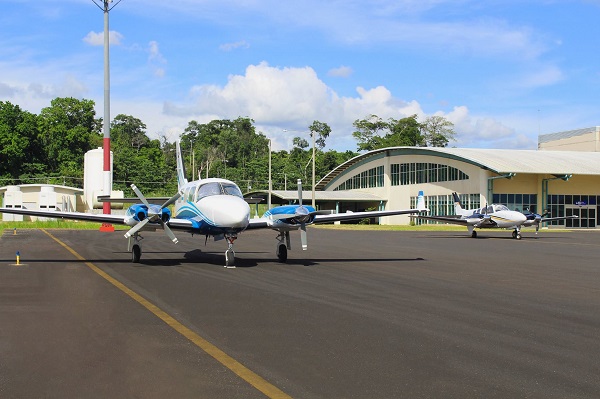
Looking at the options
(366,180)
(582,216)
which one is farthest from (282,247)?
(366,180)

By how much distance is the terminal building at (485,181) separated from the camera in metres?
68.4

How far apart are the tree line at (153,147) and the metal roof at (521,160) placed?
3445cm

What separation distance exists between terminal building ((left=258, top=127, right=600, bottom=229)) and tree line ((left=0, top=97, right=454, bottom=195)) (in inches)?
985

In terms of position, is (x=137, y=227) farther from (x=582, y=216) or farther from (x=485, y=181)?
(x=582, y=216)

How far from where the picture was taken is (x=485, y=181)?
223 ft

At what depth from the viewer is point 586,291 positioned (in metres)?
14.7

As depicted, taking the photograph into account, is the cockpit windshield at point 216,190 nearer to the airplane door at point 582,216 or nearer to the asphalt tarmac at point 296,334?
the asphalt tarmac at point 296,334

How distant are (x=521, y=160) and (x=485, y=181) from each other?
6.81 m

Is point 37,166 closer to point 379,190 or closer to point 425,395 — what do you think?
point 379,190

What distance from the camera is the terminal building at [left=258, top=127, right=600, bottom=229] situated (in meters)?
68.4

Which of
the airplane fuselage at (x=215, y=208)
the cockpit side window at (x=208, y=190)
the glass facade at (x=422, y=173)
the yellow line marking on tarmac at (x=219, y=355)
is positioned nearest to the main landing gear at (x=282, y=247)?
the airplane fuselage at (x=215, y=208)

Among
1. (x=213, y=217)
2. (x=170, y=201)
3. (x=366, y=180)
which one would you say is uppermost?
(x=366, y=180)

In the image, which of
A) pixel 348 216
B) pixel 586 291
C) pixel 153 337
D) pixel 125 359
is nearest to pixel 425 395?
pixel 125 359

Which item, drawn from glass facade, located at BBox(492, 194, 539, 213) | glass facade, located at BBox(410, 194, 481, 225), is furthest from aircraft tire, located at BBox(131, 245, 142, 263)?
glass facade, located at BBox(492, 194, 539, 213)
